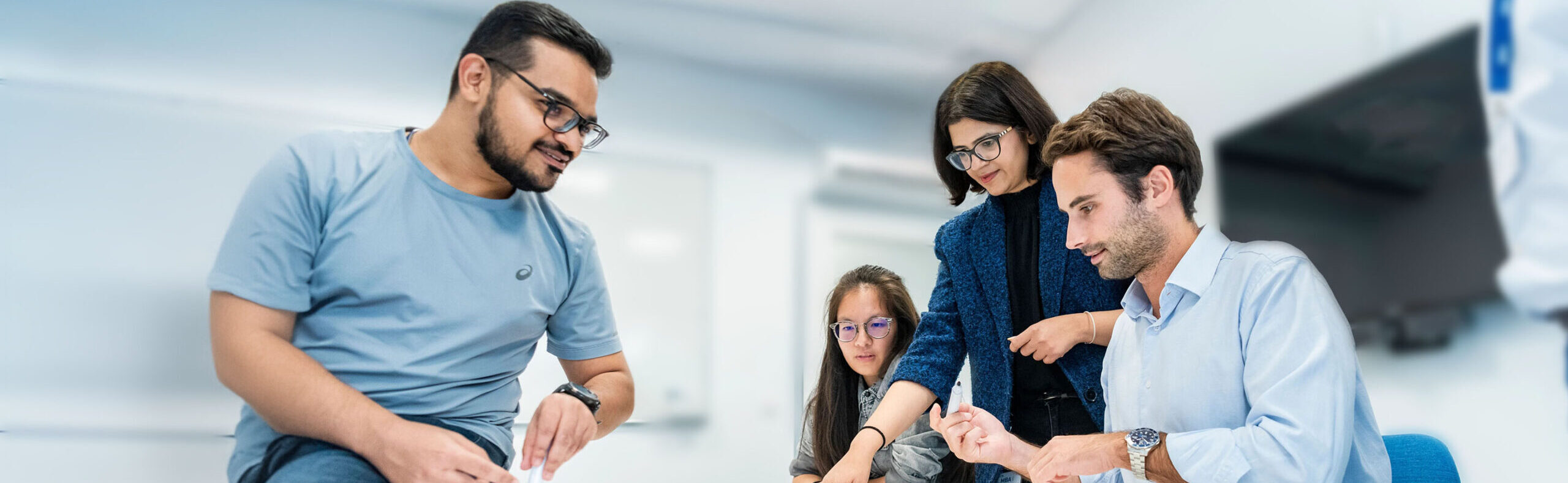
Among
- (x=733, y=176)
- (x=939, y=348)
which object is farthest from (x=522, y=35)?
(x=733, y=176)

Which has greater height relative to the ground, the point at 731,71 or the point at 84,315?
the point at 731,71

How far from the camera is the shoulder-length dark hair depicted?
2117 mm

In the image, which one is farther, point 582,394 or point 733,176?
point 733,176

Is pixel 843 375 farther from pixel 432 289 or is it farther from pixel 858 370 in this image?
pixel 432 289

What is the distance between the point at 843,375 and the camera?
87.4 inches

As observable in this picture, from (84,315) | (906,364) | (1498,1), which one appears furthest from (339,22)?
(1498,1)

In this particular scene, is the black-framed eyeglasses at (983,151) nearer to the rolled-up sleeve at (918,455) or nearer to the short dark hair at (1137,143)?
the short dark hair at (1137,143)

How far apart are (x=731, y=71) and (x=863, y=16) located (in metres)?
0.50

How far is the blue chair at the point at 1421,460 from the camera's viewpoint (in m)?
1.32

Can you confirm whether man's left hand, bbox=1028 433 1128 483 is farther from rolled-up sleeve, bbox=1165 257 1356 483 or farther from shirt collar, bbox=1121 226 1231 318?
shirt collar, bbox=1121 226 1231 318

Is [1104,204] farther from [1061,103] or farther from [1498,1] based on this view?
[1061,103]

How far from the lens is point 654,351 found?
2.78 metres

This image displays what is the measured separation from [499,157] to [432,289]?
24 cm

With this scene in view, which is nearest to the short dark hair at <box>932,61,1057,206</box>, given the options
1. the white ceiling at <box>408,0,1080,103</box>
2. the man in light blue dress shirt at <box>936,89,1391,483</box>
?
the man in light blue dress shirt at <box>936,89,1391,483</box>
